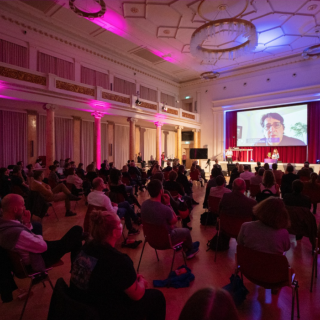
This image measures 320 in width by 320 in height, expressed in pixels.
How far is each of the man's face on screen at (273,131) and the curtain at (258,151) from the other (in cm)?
49

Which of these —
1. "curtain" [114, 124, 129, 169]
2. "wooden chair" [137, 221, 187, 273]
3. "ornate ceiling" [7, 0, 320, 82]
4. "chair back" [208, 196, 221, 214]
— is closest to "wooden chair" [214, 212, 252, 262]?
"wooden chair" [137, 221, 187, 273]

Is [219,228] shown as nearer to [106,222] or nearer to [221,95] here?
[106,222]

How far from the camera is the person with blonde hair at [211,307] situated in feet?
2.33

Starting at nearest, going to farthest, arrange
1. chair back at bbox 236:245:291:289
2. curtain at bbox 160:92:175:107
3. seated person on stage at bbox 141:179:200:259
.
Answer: chair back at bbox 236:245:291:289 → seated person on stage at bbox 141:179:200:259 → curtain at bbox 160:92:175:107

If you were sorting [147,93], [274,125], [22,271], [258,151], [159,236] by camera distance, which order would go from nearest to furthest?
[22,271] → [159,236] → [274,125] → [258,151] → [147,93]

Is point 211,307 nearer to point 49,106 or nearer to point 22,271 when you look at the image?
point 22,271

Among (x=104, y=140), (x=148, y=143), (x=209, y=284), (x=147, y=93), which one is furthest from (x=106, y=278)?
(x=148, y=143)

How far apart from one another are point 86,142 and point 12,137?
4248 mm

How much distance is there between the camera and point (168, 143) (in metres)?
20.5

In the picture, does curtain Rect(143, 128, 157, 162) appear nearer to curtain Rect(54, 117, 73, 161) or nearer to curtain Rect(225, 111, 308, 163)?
curtain Rect(225, 111, 308, 163)

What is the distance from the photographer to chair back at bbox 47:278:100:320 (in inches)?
45.8

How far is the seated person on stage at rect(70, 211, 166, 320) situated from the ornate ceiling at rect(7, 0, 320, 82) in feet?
34.3

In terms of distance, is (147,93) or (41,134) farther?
(147,93)

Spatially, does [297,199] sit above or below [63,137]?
below
